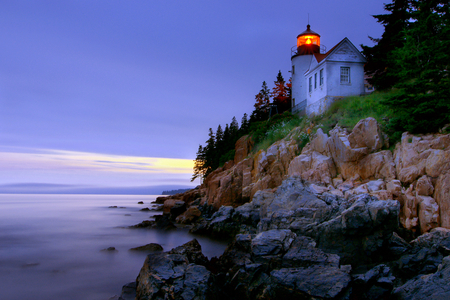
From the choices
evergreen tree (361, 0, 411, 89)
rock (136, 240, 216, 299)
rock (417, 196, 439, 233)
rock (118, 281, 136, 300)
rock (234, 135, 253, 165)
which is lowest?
rock (118, 281, 136, 300)

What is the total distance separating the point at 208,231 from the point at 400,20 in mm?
22873

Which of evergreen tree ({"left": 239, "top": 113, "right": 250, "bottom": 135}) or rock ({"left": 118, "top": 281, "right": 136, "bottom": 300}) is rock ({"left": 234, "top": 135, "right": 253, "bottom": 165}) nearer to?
evergreen tree ({"left": 239, "top": 113, "right": 250, "bottom": 135})

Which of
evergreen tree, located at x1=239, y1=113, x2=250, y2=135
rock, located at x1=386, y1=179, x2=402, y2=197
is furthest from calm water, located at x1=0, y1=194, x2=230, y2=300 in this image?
evergreen tree, located at x1=239, y1=113, x2=250, y2=135

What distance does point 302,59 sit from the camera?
3303cm

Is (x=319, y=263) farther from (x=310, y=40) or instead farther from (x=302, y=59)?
(x=310, y=40)

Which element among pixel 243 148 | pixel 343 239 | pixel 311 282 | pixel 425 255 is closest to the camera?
pixel 311 282

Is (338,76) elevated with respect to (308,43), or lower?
lower

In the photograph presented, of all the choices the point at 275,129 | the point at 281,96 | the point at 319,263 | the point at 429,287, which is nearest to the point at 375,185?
the point at 319,263

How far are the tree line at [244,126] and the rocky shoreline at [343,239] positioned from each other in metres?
18.2

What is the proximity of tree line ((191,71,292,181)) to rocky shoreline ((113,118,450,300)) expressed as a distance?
1817 cm

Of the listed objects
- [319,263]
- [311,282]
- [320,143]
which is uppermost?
[320,143]

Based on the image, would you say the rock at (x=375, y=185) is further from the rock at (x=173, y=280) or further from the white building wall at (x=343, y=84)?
the white building wall at (x=343, y=84)

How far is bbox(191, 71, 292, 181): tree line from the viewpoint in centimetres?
4015

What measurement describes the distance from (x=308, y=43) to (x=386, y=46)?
33.8 ft
